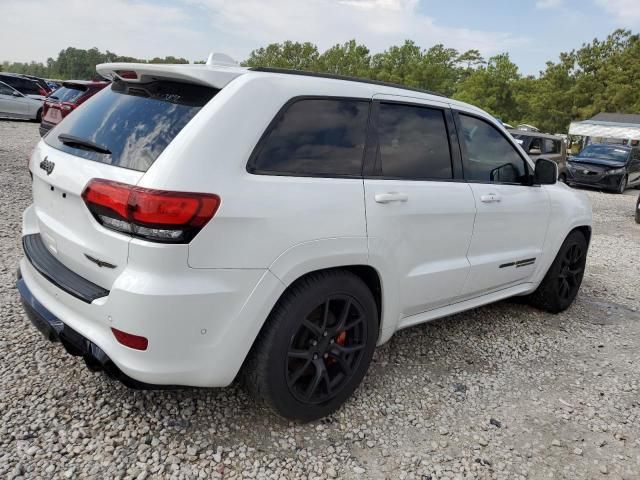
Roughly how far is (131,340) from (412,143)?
73.8 inches

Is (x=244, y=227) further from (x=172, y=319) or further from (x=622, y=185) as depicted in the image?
(x=622, y=185)

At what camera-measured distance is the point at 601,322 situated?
4.52 meters

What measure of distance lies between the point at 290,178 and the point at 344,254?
456 mm

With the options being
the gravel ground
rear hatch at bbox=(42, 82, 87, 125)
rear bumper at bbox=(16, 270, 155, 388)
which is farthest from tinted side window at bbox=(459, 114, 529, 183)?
rear hatch at bbox=(42, 82, 87, 125)

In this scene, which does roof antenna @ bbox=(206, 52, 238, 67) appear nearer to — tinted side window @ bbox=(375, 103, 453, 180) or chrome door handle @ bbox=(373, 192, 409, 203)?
tinted side window @ bbox=(375, 103, 453, 180)

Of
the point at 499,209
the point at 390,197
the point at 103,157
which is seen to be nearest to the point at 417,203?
the point at 390,197

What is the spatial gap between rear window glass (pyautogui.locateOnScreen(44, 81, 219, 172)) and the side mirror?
265 cm

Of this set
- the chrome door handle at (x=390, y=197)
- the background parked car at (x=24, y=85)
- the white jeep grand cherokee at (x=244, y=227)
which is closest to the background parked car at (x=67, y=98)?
the background parked car at (x=24, y=85)

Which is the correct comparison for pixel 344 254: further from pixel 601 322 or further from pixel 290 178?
pixel 601 322

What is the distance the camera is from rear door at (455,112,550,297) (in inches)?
132

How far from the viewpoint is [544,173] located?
3.83m

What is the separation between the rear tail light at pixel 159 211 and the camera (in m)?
1.96

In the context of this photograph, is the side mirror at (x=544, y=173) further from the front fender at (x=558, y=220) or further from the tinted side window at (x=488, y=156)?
the front fender at (x=558, y=220)

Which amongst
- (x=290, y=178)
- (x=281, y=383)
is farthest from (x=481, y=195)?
(x=281, y=383)
